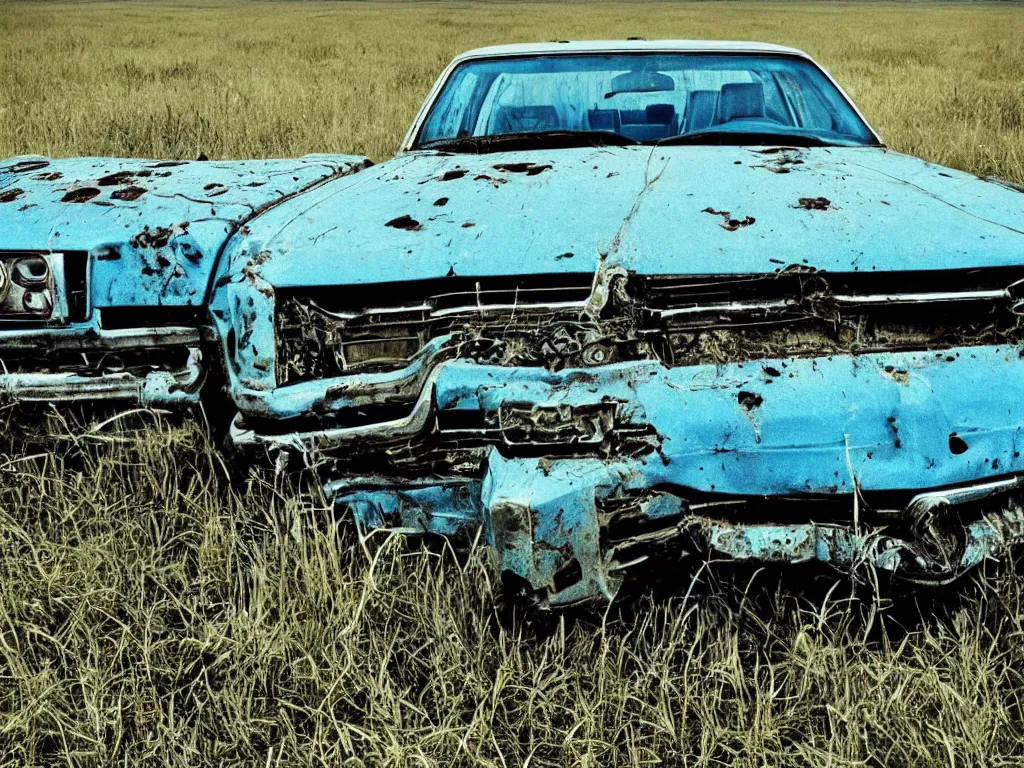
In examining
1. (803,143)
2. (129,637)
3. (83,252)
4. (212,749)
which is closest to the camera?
(212,749)

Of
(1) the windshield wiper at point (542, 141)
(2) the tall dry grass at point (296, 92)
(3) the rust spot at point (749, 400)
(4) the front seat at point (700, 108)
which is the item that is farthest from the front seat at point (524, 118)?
(2) the tall dry grass at point (296, 92)

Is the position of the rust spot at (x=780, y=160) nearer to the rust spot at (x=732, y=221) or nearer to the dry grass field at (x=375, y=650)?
the rust spot at (x=732, y=221)

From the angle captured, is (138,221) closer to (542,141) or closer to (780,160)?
(542,141)

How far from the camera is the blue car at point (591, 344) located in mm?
1571

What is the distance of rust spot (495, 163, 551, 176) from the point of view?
7.11 ft

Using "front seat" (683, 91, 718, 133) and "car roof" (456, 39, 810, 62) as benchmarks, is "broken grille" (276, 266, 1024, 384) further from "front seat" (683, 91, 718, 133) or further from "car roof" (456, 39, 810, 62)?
"car roof" (456, 39, 810, 62)

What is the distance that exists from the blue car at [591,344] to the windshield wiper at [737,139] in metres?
0.32

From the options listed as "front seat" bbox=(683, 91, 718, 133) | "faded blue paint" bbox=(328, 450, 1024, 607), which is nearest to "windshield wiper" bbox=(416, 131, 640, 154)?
"front seat" bbox=(683, 91, 718, 133)

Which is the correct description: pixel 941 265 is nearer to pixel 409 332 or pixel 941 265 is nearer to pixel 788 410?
pixel 788 410

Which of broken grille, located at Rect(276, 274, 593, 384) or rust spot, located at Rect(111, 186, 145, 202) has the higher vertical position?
rust spot, located at Rect(111, 186, 145, 202)

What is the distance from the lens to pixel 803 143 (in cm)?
259

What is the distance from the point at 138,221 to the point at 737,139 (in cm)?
161

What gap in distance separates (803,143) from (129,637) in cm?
212

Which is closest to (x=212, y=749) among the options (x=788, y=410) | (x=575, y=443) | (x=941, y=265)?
(x=575, y=443)
